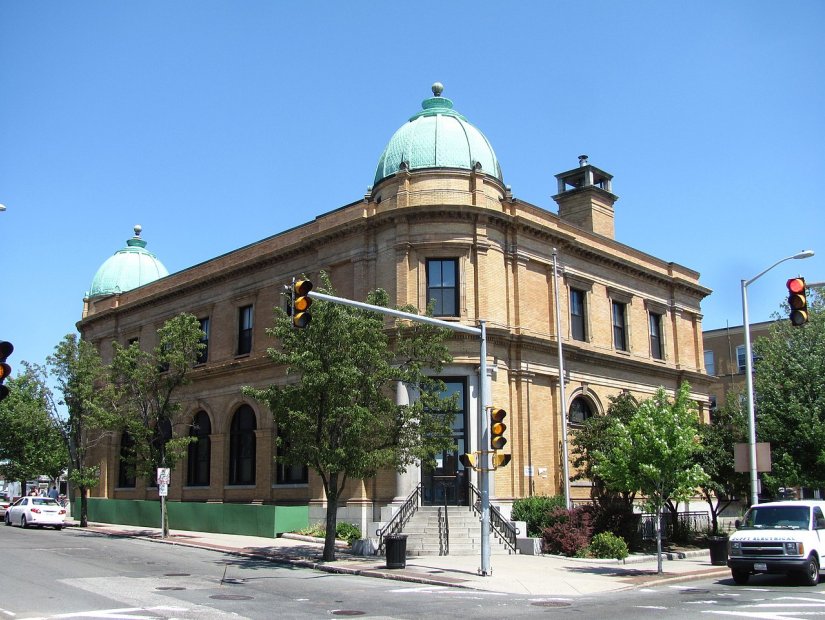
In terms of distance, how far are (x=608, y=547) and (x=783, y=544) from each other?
23.5 ft

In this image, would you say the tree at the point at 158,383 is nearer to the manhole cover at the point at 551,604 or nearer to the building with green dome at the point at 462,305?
the building with green dome at the point at 462,305

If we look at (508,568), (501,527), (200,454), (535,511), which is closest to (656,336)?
(535,511)

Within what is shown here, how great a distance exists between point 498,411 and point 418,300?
10805 millimetres

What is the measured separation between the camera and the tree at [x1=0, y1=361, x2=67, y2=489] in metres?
41.6

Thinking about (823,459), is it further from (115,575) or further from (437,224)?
(115,575)

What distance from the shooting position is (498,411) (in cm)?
2095

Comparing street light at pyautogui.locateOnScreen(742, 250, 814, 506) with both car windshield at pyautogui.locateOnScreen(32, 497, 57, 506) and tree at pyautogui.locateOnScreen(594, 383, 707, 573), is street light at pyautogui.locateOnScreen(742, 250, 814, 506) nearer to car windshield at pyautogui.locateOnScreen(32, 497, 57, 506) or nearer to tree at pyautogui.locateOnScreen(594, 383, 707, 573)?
tree at pyautogui.locateOnScreen(594, 383, 707, 573)

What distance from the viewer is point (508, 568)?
23.3 meters

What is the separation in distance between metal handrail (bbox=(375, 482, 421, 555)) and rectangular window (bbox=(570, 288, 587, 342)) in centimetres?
1120

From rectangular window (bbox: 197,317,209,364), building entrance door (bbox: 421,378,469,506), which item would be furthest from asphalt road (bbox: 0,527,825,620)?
rectangular window (bbox: 197,317,209,364)

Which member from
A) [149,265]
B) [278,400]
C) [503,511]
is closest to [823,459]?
[503,511]

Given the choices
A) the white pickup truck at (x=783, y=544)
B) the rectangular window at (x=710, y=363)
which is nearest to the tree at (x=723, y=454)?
the white pickup truck at (x=783, y=544)

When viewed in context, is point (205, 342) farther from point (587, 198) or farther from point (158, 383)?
point (587, 198)

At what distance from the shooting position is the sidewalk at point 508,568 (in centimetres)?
2000
